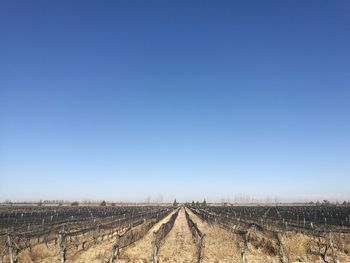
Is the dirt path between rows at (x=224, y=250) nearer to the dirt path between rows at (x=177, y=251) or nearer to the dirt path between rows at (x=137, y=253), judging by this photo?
the dirt path between rows at (x=177, y=251)

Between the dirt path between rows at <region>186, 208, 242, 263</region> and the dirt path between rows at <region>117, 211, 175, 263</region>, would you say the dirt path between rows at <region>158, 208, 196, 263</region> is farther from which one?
the dirt path between rows at <region>186, 208, 242, 263</region>

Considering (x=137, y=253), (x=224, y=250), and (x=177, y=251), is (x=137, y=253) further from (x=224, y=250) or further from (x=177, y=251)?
(x=224, y=250)

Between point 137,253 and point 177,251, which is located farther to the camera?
point 177,251

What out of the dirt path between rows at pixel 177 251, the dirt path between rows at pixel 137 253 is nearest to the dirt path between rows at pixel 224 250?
the dirt path between rows at pixel 177 251

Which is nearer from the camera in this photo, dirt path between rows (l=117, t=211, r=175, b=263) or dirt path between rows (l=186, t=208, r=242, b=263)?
dirt path between rows (l=117, t=211, r=175, b=263)

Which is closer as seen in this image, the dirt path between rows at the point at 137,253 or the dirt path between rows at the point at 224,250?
the dirt path between rows at the point at 137,253

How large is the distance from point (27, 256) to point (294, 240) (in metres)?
15.0

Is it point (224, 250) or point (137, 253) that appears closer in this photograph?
point (137, 253)

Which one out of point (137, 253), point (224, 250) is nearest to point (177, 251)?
point (137, 253)

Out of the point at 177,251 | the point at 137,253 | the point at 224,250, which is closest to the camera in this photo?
the point at 137,253

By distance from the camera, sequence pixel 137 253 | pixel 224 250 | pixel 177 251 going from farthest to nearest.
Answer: pixel 224 250, pixel 177 251, pixel 137 253

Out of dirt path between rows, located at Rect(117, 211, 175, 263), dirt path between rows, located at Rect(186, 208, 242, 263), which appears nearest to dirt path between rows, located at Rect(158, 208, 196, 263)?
dirt path between rows, located at Rect(117, 211, 175, 263)

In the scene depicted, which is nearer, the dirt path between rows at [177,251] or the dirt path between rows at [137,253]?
the dirt path between rows at [137,253]

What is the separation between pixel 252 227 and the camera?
2756cm
